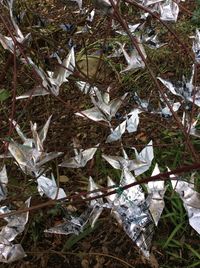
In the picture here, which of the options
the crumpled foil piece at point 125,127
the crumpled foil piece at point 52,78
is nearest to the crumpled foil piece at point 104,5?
the crumpled foil piece at point 52,78

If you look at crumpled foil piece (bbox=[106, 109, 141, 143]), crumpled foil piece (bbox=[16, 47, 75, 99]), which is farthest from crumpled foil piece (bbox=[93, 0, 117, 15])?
crumpled foil piece (bbox=[106, 109, 141, 143])

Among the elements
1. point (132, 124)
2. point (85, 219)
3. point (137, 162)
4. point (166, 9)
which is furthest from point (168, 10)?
point (85, 219)

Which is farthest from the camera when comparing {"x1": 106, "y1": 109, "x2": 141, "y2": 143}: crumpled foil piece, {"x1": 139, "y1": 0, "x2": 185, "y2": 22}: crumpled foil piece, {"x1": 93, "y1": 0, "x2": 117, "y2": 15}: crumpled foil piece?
{"x1": 139, "y1": 0, "x2": 185, "y2": 22}: crumpled foil piece

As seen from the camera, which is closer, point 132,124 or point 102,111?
point 102,111

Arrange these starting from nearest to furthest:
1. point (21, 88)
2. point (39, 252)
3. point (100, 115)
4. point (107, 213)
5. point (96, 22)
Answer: point (100, 115), point (39, 252), point (107, 213), point (21, 88), point (96, 22)

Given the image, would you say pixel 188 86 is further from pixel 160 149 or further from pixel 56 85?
pixel 160 149

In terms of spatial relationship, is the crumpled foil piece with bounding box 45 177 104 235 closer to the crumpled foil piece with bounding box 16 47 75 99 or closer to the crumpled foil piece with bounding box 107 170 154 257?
the crumpled foil piece with bounding box 107 170 154 257

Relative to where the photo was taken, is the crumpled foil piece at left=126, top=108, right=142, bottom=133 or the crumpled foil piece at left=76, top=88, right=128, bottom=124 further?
the crumpled foil piece at left=126, top=108, right=142, bottom=133

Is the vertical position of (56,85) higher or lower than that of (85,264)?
higher

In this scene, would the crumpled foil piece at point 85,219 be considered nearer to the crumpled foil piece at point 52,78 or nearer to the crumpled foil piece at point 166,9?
the crumpled foil piece at point 52,78

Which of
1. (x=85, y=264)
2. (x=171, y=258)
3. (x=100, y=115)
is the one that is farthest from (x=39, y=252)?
(x=100, y=115)

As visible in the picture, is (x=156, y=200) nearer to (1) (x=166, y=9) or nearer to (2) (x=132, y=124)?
(2) (x=132, y=124)
